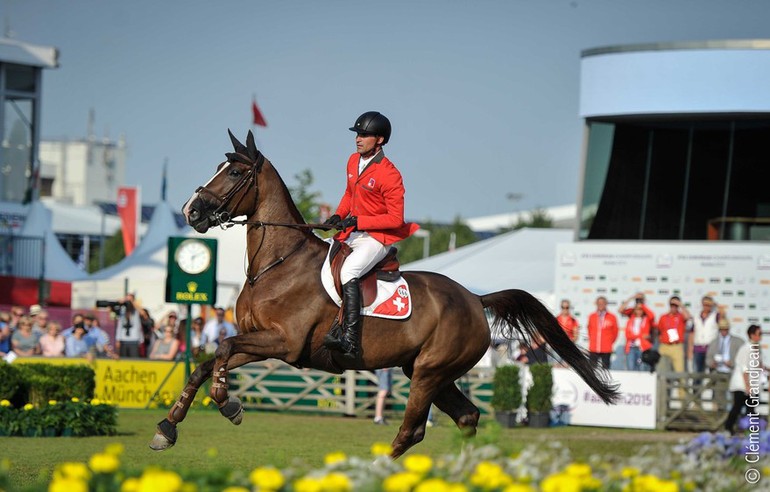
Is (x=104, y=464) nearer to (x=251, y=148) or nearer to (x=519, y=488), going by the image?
(x=519, y=488)

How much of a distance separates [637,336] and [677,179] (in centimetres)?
710

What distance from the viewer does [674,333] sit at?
21578 mm

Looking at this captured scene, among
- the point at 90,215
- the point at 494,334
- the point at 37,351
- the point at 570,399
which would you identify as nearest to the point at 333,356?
the point at 494,334

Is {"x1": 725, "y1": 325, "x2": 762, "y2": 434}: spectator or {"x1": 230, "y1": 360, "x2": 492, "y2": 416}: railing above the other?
{"x1": 725, "y1": 325, "x2": 762, "y2": 434}: spectator

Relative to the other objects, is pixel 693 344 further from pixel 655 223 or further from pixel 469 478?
pixel 469 478

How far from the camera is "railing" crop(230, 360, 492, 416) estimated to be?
21797mm

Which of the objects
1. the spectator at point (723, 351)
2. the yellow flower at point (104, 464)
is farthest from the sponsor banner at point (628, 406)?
the yellow flower at point (104, 464)

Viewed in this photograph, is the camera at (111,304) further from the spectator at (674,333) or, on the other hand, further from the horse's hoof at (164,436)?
the horse's hoof at (164,436)

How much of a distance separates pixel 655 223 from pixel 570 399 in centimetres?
801

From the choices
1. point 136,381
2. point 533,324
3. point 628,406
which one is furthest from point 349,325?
point 136,381

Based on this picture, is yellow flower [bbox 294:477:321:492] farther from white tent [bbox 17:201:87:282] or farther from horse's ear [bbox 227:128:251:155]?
white tent [bbox 17:201:87:282]

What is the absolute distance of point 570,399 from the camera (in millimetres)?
20938

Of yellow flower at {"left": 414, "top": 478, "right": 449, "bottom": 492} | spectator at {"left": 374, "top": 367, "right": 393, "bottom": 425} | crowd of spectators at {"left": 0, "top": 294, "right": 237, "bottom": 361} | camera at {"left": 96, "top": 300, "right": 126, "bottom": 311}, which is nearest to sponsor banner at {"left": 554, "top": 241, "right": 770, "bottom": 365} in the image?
spectator at {"left": 374, "top": 367, "right": 393, "bottom": 425}

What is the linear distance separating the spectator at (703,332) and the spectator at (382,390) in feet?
19.0
